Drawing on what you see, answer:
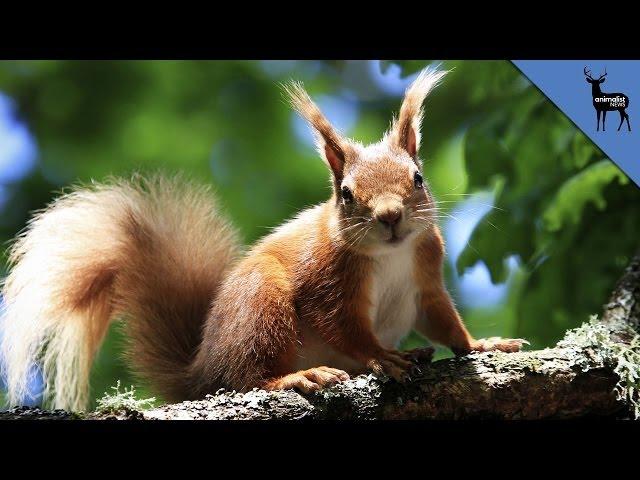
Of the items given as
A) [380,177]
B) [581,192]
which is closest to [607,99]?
[581,192]

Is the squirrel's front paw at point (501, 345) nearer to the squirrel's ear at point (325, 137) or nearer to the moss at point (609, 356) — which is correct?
the moss at point (609, 356)

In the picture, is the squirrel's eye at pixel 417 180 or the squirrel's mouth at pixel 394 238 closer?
the squirrel's mouth at pixel 394 238

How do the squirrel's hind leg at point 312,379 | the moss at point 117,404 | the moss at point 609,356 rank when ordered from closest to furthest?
the moss at point 117,404 → the squirrel's hind leg at point 312,379 → the moss at point 609,356

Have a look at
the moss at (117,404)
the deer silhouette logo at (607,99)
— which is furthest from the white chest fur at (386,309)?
the deer silhouette logo at (607,99)

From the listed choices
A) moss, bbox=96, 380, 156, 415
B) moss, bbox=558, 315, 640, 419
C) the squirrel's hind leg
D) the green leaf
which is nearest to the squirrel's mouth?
the squirrel's hind leg

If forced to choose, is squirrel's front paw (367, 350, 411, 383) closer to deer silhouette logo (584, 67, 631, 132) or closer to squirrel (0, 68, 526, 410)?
squirrel (0, 68, 526, 410)

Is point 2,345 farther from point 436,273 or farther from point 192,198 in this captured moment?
point 436,273
